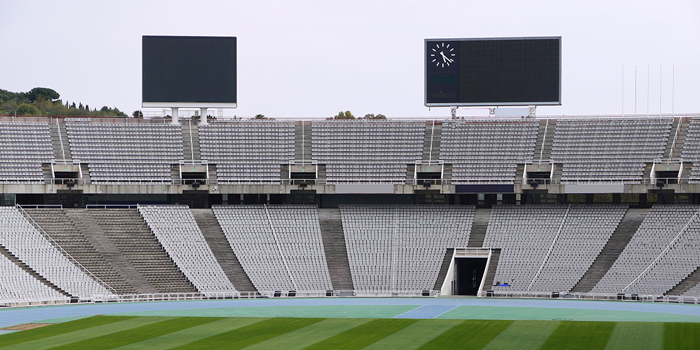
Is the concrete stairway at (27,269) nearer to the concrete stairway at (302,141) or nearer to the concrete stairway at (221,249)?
the concrete stairway at (221,249)

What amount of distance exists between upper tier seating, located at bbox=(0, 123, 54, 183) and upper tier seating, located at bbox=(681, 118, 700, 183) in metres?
47.0

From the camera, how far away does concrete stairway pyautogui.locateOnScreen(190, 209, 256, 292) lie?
5894 cm

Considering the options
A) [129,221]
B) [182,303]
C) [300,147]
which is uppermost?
[300,147]

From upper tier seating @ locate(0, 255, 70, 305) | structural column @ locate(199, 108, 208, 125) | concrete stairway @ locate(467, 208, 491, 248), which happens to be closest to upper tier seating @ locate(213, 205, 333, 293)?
structural column @ locate(199, 108, 208, 125)

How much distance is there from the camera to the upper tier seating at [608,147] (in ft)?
215

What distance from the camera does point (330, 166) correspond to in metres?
68.4

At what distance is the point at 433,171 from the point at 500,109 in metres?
8.45

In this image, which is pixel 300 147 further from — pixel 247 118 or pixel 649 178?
pixel 649 178

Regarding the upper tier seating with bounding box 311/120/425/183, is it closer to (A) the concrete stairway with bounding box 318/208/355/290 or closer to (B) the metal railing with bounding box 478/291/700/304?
(A) the concrete stairway with bounding box 318/208/355/290

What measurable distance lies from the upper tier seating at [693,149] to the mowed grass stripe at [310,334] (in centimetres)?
3134

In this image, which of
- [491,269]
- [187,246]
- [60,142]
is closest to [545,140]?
[491,269]

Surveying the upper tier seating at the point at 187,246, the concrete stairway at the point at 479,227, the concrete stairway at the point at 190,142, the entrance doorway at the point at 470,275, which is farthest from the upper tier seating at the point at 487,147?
the upper tier seating at the point at 187,246

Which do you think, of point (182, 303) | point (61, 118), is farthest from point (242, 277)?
point (61, 118)

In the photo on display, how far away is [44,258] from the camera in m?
56.7
